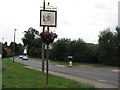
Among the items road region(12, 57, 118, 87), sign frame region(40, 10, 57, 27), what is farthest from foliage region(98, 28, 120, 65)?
sign frame region(40, 10, 57, 27)

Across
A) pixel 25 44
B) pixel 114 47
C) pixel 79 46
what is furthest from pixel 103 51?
pixel 25 44

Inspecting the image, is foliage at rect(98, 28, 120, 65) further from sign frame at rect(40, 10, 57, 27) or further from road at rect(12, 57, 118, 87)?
sign frame at rect(40, 10, 57, 27)

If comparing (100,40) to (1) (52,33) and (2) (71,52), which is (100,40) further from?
(1) (52,33)

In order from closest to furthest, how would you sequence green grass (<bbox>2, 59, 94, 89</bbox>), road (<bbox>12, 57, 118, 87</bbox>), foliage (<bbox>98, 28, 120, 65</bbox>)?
green grass (<bbox>2, 59, 94, 89</bbox>)
road (<bbox>12, 57, 118, 87</bbox>)
foliage (<bbox>98, 28, 120, 65</bbox>)

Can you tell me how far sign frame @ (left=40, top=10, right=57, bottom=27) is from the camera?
18.9 metres

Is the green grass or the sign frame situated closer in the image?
the green grass

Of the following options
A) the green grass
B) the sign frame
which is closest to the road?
the green grass

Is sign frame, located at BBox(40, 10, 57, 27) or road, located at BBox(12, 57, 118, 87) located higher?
sign frame, located at BBox(40, 10, 57, 27)

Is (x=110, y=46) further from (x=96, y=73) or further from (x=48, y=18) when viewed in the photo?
(x=48, y=18)

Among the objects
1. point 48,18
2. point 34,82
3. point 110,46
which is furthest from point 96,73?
point 110,46

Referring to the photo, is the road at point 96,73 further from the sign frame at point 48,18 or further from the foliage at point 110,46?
the foliage at point 110,46

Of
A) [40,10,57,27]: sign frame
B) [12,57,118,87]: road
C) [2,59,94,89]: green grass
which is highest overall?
[40,10,57,27]: sign frame

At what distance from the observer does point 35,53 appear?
14662 centimetres

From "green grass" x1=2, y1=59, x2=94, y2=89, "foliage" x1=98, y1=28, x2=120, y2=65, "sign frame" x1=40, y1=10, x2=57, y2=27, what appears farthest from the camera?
"foliage" x1=98, y1=28, x2=120, y2=65
